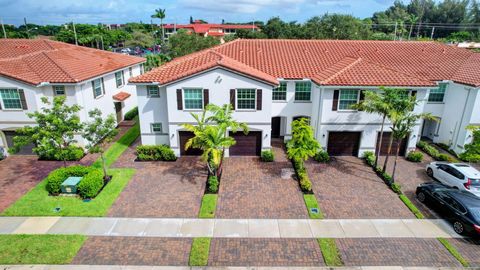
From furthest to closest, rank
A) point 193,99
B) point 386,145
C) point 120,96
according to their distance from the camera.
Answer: point 120,96 < point 386,145 < point 193,99

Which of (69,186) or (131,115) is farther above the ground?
(131,115)

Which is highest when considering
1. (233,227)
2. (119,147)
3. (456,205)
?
(456,205)

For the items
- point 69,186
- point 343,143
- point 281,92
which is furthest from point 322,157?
point 69,186

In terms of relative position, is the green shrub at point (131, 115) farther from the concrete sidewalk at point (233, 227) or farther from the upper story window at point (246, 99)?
the concrete sidewalk at point (233, 227)

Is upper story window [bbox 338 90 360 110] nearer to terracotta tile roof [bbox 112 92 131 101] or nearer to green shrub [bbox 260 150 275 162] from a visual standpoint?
green shrub [bbox 260 150 275 162]

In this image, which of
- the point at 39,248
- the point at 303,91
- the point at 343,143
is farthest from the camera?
the point at 303,91

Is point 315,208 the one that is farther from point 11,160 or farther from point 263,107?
point 11,160

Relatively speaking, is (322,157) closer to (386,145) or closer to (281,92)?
(386,145)

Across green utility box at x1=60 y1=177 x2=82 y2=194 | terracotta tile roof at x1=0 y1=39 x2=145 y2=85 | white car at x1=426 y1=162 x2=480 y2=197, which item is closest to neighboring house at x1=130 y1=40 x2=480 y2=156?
white car at x1=426 y1=162 x2=480 y2=197
